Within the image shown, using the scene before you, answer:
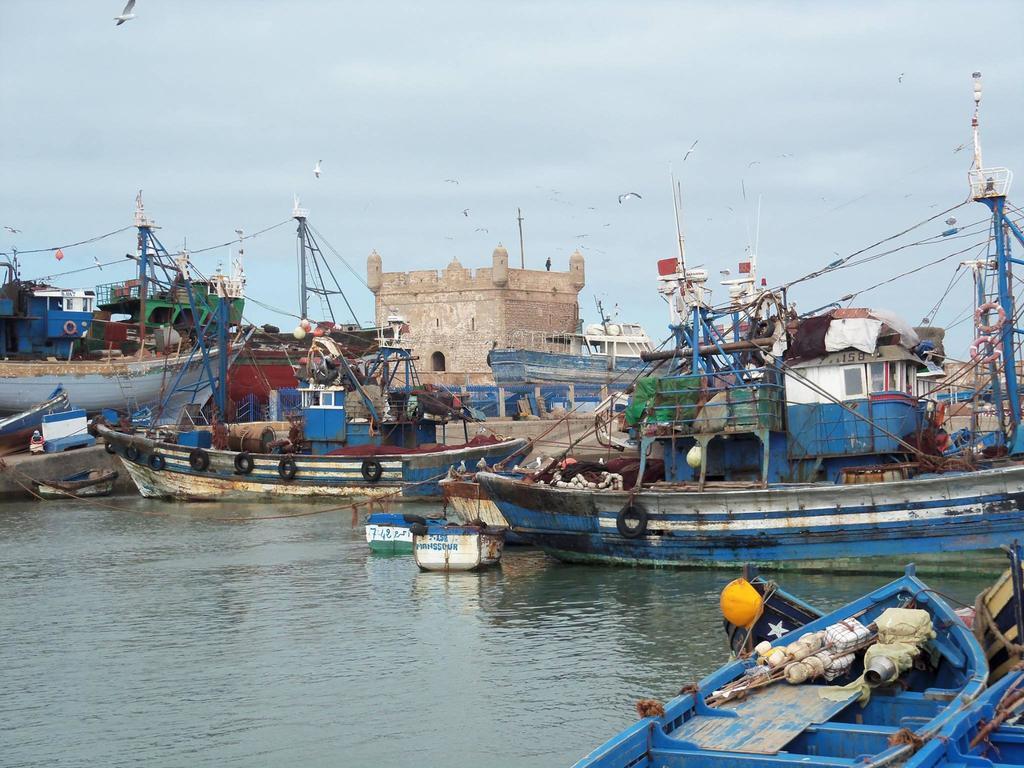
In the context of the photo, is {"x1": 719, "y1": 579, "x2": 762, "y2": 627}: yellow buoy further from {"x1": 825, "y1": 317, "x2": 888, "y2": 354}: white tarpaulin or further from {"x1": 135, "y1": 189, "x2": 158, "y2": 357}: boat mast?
{"x1": 135, "y1": 189, "x2": 158, "y2": 357}: boat mast

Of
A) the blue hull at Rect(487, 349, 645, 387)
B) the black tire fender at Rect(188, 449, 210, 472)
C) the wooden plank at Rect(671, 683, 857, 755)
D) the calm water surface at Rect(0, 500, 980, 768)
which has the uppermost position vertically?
the blue hull at Rect(487, 349, 645, 387)

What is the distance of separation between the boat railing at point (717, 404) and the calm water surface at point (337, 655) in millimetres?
2548

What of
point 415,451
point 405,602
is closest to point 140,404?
point 415,451

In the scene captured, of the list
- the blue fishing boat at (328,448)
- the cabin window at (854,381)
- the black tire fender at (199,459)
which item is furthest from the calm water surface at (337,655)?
the black tire fender at (199,459)

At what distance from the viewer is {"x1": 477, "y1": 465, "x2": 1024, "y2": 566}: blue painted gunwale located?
17641 mm

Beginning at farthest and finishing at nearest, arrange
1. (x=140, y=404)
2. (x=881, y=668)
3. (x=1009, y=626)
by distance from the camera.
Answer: (x=140, y=404), (x=1009, y=626), (x=881, y=668)

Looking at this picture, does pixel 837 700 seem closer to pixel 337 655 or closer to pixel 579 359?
pixel 337 655

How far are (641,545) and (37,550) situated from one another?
558 inches

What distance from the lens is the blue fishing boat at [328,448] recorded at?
35.3 m

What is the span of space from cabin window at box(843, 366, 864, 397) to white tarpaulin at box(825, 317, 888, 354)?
1.22 ft

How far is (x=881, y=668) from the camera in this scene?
945cm

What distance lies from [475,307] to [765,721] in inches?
2260

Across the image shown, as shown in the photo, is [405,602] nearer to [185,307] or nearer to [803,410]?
[803,410]

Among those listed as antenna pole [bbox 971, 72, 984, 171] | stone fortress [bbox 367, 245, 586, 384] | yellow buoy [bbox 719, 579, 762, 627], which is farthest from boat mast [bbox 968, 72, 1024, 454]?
stone fortress [bbox 367, 245, 586, 384]
